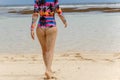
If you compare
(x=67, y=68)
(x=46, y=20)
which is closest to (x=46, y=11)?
(x=46, y=20)

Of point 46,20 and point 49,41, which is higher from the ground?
point 46,20

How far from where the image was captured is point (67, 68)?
8.20m

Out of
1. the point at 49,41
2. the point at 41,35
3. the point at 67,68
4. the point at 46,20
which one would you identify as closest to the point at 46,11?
the point at 46,20

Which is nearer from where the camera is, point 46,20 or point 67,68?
point 46,20

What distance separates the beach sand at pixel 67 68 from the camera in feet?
24.1

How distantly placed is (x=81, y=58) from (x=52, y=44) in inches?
116

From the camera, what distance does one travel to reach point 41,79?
717cm

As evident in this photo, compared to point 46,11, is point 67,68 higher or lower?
lower

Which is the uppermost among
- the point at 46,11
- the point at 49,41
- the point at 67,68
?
the point at 46,11

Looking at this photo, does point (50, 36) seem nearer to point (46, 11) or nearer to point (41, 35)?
point (41, 35)

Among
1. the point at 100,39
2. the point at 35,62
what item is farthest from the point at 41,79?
the point at 100,39

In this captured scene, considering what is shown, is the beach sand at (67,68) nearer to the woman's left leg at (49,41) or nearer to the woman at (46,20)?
the woman's left leg at (49,41)

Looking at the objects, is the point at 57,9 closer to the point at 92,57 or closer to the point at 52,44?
the point at 52,44

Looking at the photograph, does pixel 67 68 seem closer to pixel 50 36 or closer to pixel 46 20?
pixel 50 36
